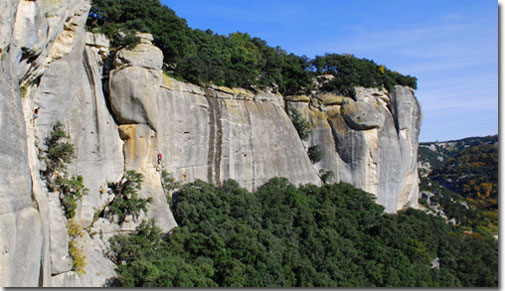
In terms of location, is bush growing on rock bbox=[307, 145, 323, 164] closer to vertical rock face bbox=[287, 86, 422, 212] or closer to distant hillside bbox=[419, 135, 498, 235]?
vertical rock face bbox=[287, 86, 422, 212]

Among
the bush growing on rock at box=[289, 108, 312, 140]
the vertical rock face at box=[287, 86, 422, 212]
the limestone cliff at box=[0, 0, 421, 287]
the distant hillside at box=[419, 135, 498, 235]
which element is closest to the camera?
the limestone cliff at box=[0, 0, 421, 287]

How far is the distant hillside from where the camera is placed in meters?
44.3

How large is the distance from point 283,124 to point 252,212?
8536mm

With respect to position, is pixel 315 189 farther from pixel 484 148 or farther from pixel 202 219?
pixel 484 148

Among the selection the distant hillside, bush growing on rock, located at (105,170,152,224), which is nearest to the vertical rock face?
the distant hillside

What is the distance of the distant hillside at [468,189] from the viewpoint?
145ft

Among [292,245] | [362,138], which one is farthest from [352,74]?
[292,245]

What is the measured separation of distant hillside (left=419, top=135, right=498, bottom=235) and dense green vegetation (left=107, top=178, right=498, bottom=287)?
13.4 metres

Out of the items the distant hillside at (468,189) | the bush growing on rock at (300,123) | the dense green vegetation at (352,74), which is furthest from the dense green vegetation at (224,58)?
the distant hillside at (468,189)

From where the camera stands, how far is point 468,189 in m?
59.8

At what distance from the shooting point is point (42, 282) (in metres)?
9.36

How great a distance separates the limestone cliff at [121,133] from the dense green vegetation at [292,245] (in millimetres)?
1179

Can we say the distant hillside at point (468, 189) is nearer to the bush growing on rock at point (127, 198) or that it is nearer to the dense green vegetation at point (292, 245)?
the dense green vegetation at point (292, 245)

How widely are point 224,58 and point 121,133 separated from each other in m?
11.5
